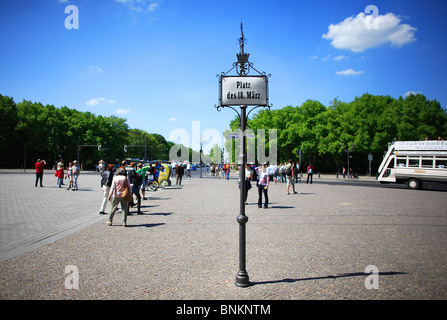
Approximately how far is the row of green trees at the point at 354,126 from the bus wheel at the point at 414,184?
73.0 feet

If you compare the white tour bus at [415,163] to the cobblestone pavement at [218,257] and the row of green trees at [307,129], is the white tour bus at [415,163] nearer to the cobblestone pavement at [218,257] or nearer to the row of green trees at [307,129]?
the cobblestone pavement at [218,257]

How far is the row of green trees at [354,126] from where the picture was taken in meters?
45.8

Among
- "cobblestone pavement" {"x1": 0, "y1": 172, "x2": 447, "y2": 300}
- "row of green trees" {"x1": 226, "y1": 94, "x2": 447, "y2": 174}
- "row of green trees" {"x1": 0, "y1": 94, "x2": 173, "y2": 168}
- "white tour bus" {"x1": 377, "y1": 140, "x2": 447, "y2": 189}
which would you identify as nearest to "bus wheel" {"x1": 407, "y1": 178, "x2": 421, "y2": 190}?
"white tour bus" {"x1": 377, "y1": 140, "x2": 447, "y2": 189}

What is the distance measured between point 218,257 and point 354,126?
165ft

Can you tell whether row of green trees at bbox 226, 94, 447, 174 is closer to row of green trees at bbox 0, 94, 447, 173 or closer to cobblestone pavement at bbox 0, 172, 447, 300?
row of green trees at bbox 0, 94, 447, 173

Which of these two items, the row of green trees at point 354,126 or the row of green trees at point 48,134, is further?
the row of green trees at point 48,134

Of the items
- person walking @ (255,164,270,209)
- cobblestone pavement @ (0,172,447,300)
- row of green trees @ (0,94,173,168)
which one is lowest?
cobblestone pavement @ (0,172,447,300)

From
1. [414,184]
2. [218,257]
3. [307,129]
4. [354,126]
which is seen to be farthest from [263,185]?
[354,126]

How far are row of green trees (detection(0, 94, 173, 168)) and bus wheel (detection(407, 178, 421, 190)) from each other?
1883 inches

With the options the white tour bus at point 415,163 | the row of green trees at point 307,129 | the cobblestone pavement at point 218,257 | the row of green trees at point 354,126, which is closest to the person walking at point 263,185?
the cobblestone pavement at point 218,257

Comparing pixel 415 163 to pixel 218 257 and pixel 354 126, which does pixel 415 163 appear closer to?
pixel 218 257

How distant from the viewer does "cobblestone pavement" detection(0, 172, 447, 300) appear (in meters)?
3.86

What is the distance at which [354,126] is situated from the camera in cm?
4925

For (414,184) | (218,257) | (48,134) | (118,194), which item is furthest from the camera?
(48,134)
